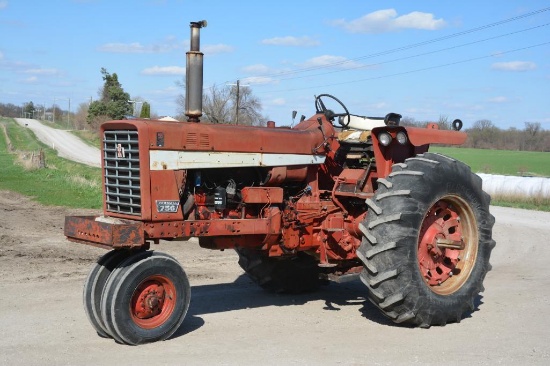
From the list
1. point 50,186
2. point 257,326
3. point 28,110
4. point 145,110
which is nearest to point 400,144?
point 257,326

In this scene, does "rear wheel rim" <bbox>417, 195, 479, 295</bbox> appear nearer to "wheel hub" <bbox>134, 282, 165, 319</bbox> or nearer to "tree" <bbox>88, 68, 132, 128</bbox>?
"wheel hub" <bbox>134, 282, 165, 319</bbox>

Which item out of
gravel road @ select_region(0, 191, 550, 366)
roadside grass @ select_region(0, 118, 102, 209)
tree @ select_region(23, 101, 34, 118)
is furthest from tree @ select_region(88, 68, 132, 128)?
tree @ select_region(23, 101, 34, 118)

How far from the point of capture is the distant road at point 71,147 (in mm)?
50425

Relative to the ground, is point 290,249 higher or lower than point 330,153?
lower

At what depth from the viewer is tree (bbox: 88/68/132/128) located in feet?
→ 199

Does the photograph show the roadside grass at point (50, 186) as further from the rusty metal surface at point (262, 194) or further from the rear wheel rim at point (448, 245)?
the rear wheel rim at point (448, 245)

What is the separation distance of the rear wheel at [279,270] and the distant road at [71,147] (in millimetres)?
36344

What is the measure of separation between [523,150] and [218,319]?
73.3 meters

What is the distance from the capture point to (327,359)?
19.7 ft

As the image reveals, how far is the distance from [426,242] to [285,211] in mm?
1561

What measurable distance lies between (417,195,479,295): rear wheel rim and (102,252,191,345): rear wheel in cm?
260

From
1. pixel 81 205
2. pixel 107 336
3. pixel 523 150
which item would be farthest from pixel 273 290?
pixel 523 150

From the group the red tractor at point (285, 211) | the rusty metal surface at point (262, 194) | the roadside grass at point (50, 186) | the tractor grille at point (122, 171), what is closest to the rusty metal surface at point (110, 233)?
the red tractor at point (285, 211)

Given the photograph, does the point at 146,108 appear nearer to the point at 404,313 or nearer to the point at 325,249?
the point at 325,249
